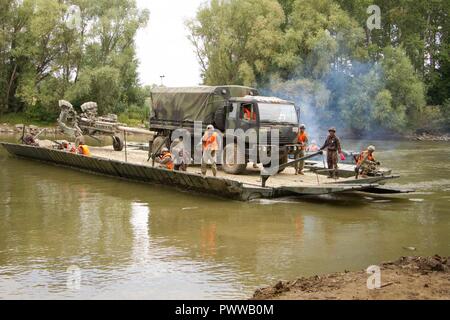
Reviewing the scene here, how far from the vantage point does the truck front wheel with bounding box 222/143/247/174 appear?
16562mm

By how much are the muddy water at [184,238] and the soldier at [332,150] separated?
Result: 748 mm

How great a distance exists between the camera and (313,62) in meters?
44.3

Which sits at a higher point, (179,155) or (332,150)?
(332,150)

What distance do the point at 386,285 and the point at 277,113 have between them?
10615mm

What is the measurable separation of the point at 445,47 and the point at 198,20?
24245 millimetres

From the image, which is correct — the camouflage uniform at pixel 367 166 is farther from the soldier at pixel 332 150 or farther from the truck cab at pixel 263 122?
the truck cab at pixel 263 122

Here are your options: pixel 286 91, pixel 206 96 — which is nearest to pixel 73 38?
pixel 286 91

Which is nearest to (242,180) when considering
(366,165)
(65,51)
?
(366,165)

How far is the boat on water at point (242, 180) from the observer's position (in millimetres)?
14141

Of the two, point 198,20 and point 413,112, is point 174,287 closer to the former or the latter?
point 198,20

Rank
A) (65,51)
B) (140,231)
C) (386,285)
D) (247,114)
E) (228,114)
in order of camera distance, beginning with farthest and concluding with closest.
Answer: (65,51)
(228,114)
(247,114)
(140,231)
(386,285)

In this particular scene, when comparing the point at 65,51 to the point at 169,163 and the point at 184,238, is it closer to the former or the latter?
the point at 169,163

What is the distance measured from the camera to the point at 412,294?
5.95m

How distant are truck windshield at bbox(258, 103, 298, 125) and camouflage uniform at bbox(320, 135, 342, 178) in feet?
5.07
